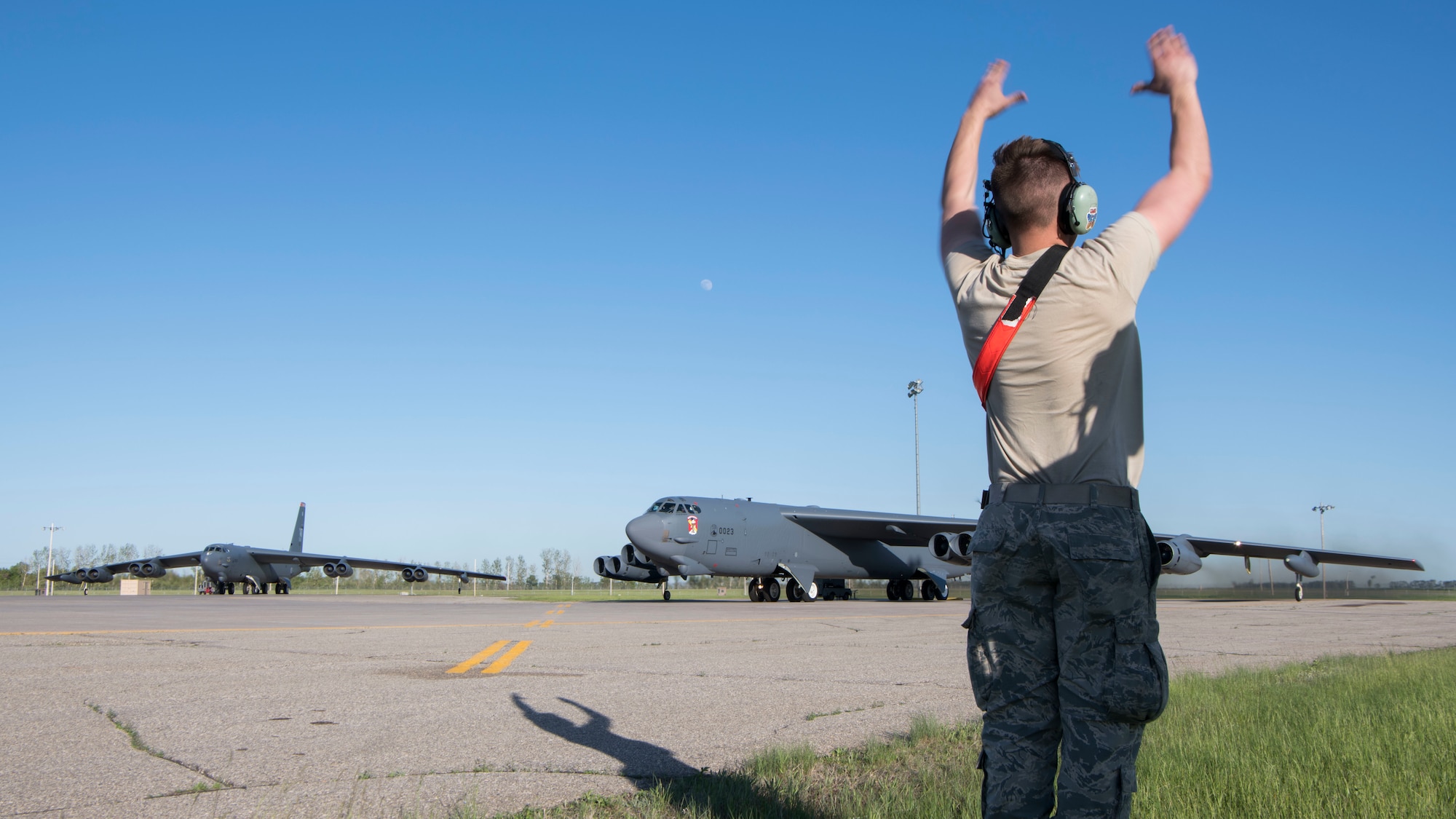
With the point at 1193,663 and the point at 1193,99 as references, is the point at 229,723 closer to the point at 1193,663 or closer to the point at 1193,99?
the point at 1193,99

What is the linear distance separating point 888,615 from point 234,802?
56.1 ft

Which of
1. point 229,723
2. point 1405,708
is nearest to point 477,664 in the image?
point 229,723

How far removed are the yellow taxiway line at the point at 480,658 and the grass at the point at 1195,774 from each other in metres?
4.20

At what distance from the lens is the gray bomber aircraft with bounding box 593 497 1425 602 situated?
26.7 meters

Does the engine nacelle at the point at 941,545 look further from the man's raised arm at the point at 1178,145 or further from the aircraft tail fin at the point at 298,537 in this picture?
the aircraft tail fin at the point at 298,537

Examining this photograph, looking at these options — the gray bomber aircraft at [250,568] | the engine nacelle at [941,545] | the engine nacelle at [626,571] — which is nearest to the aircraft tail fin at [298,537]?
the gray bomber aircraft at [250,568]

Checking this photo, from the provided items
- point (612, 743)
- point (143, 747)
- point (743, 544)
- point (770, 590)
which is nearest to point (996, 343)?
point (612, 743)

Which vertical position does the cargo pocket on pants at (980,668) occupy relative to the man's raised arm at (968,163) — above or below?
below

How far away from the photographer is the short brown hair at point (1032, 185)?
7.16 feet

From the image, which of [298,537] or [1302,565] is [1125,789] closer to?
[1302,565]

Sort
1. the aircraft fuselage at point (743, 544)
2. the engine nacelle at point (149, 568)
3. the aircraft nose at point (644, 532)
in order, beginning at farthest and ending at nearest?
1. the engine nacelle at point (149, 568)
2. the aircraft fuselage at point (743, 544)
3. the aircraft nose at point (644, 532)

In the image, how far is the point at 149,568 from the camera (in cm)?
4850

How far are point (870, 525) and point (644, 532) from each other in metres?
7.96

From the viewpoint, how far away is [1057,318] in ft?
6.57
